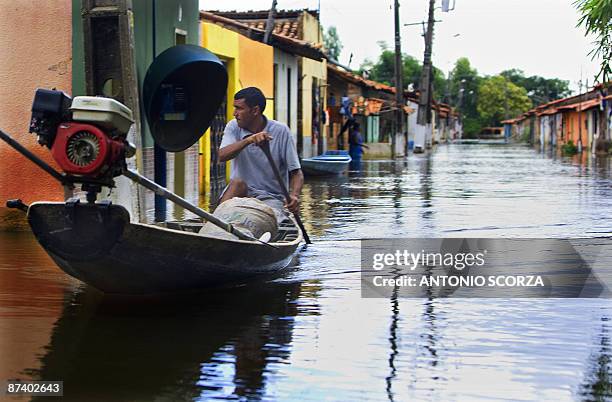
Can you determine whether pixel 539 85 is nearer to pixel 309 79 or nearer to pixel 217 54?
pixel 309 79

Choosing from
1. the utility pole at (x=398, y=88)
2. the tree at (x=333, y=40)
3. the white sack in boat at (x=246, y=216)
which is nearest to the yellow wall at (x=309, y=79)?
the utility pole at (x=398, y=88)

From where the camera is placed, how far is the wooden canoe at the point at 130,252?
6.68 meters

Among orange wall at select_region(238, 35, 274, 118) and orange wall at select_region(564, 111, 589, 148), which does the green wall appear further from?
orange wall at select_region(564, 111, 589, 148)

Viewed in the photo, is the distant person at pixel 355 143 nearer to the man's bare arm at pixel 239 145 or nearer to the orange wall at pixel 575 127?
the man's bare arm at pixel 239 145

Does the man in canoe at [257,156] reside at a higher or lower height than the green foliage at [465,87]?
lower

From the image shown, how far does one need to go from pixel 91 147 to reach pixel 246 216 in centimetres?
263

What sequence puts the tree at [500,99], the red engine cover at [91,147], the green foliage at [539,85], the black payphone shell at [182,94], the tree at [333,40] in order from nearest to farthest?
the red engine cover at [91,147] → the black payphone shell at [182,94] → the tree at [333,40] → the tree at [500,99] → the green foliage at [539,85]

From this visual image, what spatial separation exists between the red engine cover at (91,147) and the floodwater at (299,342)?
102 cm

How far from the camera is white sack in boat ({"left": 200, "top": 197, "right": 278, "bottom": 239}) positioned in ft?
28.9

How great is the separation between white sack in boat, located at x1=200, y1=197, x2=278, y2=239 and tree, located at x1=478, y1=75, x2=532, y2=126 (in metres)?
134

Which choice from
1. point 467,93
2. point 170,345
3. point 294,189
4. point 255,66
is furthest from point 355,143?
point 467,93

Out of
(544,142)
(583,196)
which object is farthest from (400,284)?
(544,142)

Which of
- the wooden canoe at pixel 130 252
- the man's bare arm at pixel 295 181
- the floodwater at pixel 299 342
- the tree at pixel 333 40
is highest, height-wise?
→ the tree at pixel 333 40

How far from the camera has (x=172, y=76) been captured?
13742 millimetres
